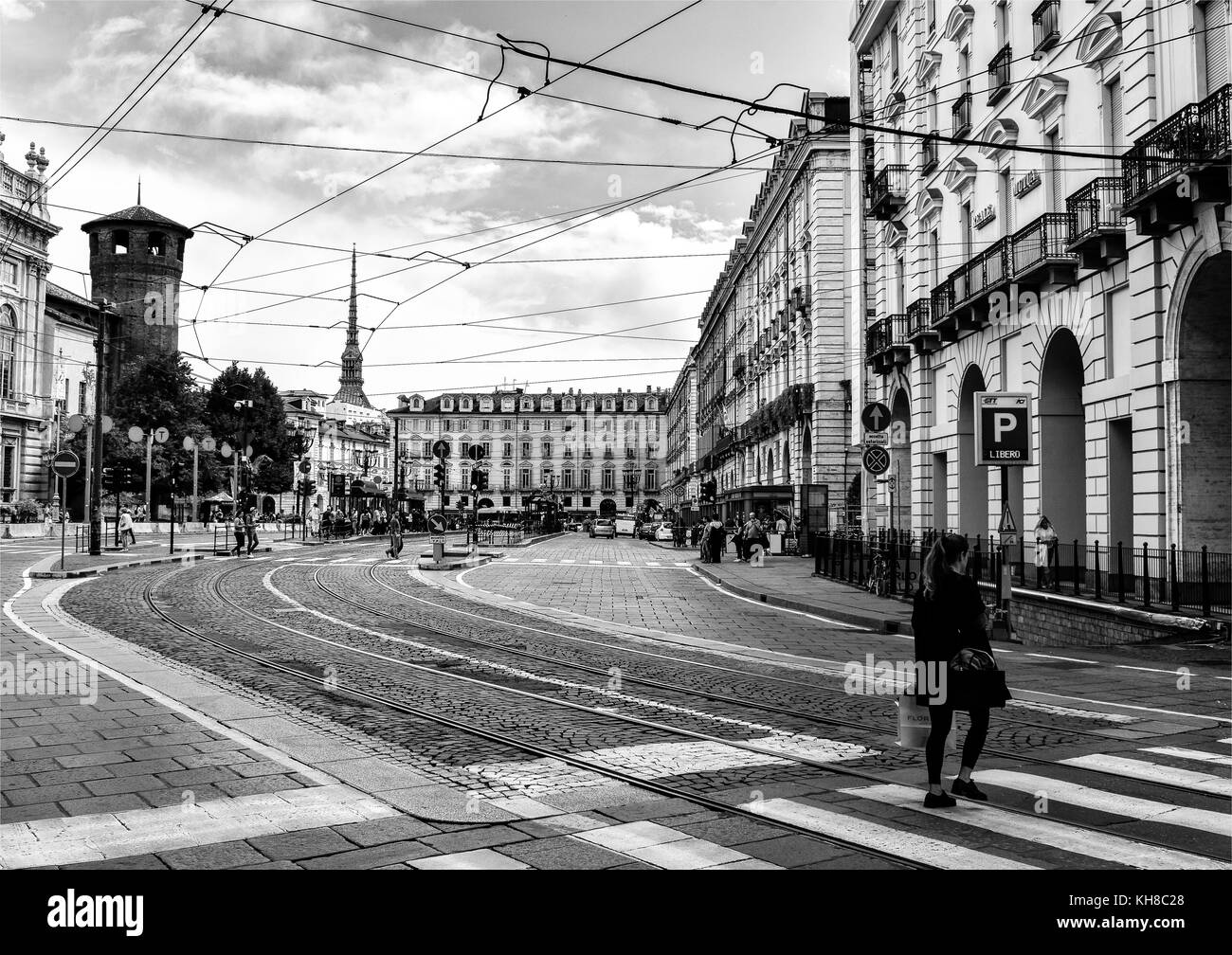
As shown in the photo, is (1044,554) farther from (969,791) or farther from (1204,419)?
(969,791)

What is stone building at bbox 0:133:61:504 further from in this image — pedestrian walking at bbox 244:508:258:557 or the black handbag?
the black handbag

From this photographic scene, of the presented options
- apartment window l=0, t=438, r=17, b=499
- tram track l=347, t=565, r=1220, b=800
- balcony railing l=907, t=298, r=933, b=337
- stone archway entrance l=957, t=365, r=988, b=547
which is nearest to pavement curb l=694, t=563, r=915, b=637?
tram track l=347, t=565, r=1220, b=800

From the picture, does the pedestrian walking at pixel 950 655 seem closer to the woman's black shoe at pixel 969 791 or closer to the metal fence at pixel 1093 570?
the woman's black shoe at pixel 969 791

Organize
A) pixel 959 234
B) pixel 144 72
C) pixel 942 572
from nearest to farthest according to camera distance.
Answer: pixel 942 572 → pixel 144 72 → pixel 959 234

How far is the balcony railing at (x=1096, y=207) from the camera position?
19.2 meters

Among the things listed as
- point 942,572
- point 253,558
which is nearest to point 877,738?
point 942,572

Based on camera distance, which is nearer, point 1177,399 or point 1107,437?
point 1177,399

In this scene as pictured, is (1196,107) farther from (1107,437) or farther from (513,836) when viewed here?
(513,836)

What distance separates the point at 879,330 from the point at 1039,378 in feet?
35.6

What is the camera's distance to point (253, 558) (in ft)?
114

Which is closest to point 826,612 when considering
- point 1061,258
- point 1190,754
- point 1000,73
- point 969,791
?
point 1061,258

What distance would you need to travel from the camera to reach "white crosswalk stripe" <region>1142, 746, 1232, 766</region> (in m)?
7.54

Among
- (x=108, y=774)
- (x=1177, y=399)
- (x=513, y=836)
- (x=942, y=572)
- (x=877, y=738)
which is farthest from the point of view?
(x=1177, y=399)

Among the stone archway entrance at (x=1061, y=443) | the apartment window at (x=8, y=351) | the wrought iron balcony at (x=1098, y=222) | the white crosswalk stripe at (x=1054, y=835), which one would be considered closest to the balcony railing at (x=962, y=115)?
the wrought iron balcony at (x=1098, y=222)
